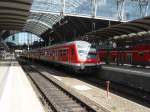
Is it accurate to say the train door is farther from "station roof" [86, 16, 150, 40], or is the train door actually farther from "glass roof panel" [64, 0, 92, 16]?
"glass roof panel" [64, 0, 92, 16]

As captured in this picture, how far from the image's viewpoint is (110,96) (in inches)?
694

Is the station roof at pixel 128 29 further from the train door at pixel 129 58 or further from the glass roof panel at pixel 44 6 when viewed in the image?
the glass roof panel at pixel 44 6

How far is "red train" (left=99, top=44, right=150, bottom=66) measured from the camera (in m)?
28.2

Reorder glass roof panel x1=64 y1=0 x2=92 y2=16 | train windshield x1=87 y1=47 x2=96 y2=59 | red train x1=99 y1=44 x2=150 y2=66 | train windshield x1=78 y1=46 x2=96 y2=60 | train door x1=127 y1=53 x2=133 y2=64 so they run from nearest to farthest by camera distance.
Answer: train windshield x1=78 y1=46 x2=96 y2=60 → train windshield x1=87 y1=47 x2=96 y2=59 → red train x1=99 y1=44 x2=150 y2=66 → train door x1=127 y1=53 x2=133 y2=64 → glass roof panel x1=64 y1=0 x2=92 y2=16

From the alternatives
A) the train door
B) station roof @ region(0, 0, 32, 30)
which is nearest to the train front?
the train door

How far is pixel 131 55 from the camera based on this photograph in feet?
101

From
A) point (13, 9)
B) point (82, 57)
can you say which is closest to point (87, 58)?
point (82, 57)

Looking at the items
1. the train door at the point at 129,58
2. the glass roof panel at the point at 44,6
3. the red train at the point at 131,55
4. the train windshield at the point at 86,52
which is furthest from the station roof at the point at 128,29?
the glass roof panel at the point at 44,6

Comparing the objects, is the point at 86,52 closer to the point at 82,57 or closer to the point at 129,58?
the point at 82,57

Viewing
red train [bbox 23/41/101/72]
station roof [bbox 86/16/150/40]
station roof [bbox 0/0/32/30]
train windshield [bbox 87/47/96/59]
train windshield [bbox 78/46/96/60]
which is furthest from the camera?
station roof [bbox 0/0/32/30]

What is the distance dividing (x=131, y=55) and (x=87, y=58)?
18.8 feet

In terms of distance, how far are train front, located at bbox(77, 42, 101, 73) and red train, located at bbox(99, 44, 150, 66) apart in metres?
4.16

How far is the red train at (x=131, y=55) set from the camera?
28203mm

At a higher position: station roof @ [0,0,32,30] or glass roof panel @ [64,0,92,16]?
glass roof panel @ [64,0,92,16]
